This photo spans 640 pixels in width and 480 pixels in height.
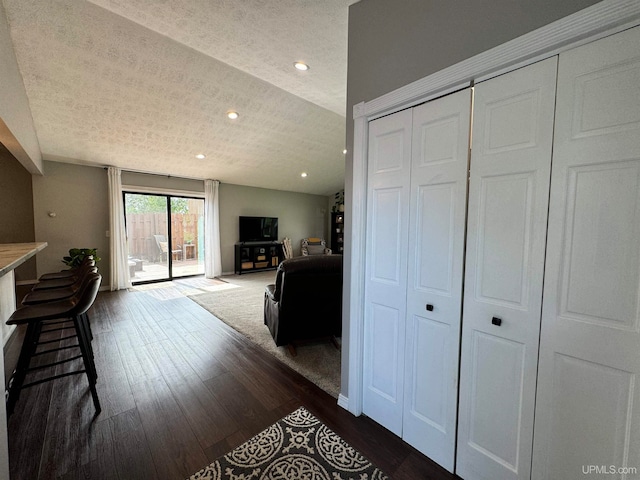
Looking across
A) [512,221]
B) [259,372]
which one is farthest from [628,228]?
[259,372]

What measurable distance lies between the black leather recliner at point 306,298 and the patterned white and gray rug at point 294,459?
3.50ft

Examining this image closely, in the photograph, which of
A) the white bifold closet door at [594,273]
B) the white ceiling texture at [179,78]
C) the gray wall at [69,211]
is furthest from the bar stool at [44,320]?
the gray wall at [69,211]

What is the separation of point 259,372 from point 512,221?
7.55 ft

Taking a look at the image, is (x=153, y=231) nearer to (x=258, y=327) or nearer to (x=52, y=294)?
(x=52, y=294)

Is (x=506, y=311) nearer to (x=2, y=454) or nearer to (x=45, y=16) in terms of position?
(x=2, y=454)

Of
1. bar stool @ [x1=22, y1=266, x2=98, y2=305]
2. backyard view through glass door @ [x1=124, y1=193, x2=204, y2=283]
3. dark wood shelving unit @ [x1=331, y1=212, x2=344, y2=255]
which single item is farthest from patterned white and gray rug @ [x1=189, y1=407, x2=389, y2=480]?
dark wood shelving unit @ [x1=331, y1=212, x2=344, y2=255]

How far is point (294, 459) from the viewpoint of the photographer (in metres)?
1.45

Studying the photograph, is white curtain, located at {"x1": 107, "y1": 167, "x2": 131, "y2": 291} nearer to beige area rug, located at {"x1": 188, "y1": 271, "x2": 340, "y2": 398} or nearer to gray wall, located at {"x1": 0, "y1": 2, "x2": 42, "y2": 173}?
gray wall, located at {"x1": 0, "y1": 2, "x2": 42, "y2": 173}

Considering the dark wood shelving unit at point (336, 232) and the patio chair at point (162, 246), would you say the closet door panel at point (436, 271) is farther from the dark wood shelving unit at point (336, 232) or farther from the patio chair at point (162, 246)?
the dark wood shelving unit at point (336, 232)

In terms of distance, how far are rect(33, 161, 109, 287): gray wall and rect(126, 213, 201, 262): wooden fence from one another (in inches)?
18.4

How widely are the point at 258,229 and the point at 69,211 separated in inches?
159

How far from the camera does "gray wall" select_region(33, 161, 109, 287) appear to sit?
4691mm

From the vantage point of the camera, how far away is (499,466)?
1223mm

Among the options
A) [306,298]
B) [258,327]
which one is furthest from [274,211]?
[306,298]
